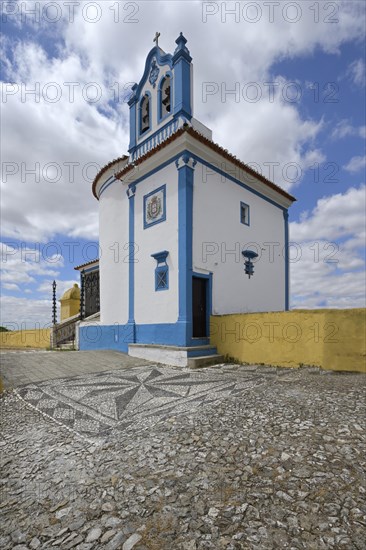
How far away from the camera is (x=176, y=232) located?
937 cm

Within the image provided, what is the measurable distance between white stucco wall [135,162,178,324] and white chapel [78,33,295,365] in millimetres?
34

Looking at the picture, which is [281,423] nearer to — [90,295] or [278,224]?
[278,224]

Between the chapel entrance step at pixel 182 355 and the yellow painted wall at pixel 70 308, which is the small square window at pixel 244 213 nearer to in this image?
the chapel entrance step at pixel 182 355

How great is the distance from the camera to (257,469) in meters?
2.72

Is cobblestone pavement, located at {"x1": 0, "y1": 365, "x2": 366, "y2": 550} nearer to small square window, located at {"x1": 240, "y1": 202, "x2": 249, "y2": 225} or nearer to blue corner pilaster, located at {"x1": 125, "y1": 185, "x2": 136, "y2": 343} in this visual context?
blue corner pilaster, located at {"x1": 125, "y1": 185, "x2": 136, "y2": 343}

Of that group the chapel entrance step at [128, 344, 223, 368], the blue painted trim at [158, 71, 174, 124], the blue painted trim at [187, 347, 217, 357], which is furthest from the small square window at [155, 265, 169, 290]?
the blue painted trim at [158, 71, 174, 124]

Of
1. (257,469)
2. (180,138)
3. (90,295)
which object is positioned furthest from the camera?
(90,295)

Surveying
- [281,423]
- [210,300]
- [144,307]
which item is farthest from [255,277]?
[281,423]

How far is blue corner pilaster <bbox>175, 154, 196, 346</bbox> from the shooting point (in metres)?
8.86

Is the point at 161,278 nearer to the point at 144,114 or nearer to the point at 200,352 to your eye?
the point at 200,352

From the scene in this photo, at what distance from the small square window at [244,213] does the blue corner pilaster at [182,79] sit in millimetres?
3690

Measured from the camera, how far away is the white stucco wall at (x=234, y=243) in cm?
975

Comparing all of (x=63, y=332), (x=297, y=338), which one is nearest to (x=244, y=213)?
(x=297, y=338)

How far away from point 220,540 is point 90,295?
52.7 ft
